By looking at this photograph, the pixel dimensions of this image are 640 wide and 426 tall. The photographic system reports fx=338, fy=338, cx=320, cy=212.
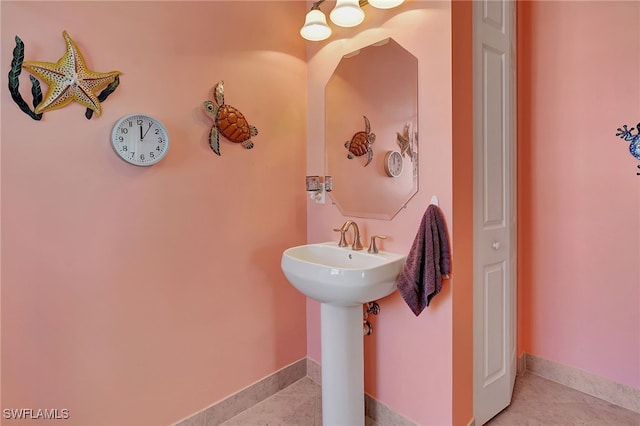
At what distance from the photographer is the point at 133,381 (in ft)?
4.87

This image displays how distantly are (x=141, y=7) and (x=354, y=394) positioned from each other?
A: 1.98 m

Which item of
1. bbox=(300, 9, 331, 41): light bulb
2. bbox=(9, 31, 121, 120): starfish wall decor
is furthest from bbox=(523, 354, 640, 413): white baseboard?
bbox=(9, 31, 121, 120): starfish wall decor

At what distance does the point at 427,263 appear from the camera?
1.42 m

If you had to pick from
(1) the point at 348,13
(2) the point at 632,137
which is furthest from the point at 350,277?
(2) the point at 632,137

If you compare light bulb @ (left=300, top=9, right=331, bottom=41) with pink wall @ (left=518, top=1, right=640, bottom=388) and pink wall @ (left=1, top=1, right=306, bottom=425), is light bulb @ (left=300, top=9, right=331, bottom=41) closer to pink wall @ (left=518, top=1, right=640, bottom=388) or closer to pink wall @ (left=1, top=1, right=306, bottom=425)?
pink wall @ (left=1, top=1, right=306, bottom=425)

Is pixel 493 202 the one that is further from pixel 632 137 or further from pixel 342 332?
pixel 342 332

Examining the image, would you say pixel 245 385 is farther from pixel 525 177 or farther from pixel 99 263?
pixel 525 177

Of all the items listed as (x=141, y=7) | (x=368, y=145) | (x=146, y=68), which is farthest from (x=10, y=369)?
(x=368, y=145)

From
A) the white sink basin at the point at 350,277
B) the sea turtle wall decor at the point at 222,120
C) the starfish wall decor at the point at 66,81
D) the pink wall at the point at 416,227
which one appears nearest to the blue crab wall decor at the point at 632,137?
the pink wall at the point at 416,227

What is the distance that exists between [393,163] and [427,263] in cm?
52

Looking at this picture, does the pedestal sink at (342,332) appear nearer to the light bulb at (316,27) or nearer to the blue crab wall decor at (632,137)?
the light bulb at (316,27)

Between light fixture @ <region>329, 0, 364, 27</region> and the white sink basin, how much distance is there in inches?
43.8

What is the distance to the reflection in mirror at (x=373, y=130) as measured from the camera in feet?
5.18

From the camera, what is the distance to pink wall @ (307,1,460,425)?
4.72ft
